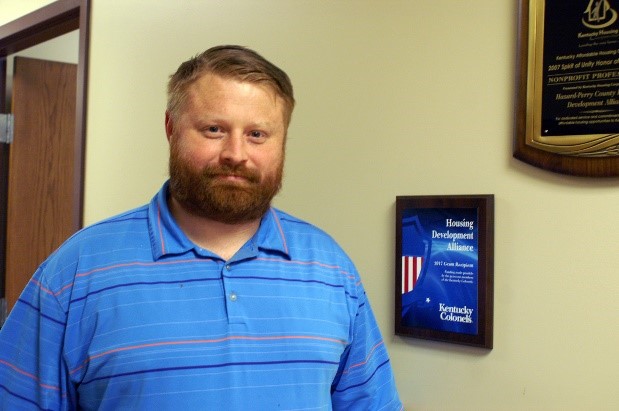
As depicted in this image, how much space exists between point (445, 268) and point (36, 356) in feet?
2.65

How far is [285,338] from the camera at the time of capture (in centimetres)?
131

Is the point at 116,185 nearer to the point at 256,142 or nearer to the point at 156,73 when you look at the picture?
the point at 156,73

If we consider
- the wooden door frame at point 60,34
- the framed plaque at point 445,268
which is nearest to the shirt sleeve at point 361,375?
the framed plaque at point 445,268

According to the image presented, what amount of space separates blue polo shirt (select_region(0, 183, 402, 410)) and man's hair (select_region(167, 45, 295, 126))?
0.22 m

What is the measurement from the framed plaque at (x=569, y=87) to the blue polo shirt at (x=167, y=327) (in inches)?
19.2

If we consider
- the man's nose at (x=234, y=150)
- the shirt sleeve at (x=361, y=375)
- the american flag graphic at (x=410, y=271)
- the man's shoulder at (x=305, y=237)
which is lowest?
the shirt sleeve at (x=361, y=375)

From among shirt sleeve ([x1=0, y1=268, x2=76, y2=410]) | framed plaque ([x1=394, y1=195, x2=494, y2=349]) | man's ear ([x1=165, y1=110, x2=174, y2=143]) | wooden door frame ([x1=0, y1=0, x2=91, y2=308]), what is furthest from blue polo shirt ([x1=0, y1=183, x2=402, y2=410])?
wooden door frame ([x1=0, y1=0, x2=91, y2=308])

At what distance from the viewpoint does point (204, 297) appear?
1.29 metres

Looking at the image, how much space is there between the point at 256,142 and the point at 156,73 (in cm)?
117

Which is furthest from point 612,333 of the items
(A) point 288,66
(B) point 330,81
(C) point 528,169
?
(A) point 288,66

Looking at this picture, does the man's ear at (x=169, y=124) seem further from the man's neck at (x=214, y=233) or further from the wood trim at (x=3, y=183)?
the wood trim at (x=3, y=183)

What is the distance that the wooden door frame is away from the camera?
2.74 meters

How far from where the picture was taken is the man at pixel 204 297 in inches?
48.8

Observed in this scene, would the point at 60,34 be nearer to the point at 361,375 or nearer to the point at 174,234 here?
the point at 174,234
